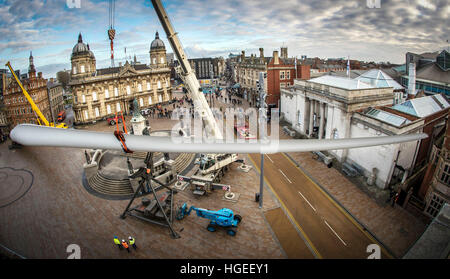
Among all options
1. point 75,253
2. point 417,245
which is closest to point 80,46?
point 75,253

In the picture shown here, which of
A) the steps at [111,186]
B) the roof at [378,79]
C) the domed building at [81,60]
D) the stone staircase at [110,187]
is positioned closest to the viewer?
the stone staircase at [110,187]

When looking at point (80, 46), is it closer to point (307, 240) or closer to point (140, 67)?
point (140, 67)

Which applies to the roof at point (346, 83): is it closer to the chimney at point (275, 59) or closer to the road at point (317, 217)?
the road at point (317, 217)

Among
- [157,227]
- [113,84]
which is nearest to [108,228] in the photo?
[157,227]

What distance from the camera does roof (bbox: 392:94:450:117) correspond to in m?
24.1

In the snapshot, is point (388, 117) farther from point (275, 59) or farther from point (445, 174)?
point (275, 59)

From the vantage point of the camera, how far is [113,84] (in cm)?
5081

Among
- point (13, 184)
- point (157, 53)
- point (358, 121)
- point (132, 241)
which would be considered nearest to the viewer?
point (132, 241)

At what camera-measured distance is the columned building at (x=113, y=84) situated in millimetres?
45844

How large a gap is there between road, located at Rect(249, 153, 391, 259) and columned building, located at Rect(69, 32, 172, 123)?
4060cm

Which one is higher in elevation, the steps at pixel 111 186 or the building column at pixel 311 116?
the building column at pixel 311 116

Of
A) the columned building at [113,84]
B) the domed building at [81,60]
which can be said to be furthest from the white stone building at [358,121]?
the domed building at [81,60]

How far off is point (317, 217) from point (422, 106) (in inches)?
725

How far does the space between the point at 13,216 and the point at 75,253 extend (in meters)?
8.78
